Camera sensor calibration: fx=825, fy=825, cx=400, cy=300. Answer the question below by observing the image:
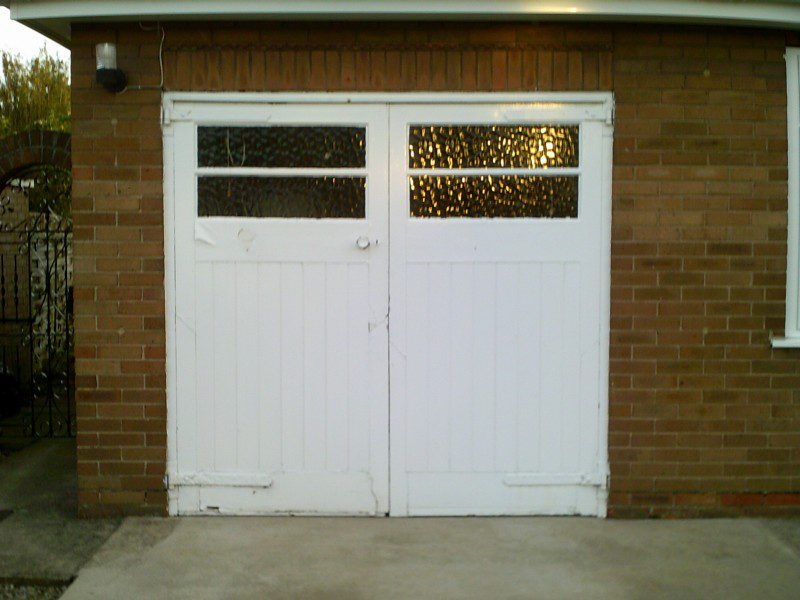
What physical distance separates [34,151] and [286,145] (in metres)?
2.81

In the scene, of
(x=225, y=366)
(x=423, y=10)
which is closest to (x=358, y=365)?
(x=225, y=366)

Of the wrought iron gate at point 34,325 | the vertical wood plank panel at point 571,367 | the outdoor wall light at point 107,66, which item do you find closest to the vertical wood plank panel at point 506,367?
the vertical wood plank panel at point 571,367

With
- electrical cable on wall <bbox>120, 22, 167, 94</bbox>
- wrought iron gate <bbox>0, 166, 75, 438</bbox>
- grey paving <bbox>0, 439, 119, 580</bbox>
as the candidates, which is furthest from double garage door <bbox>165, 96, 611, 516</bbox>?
wrought iron gate <bbox>0, 166, 75, 438</bbox>

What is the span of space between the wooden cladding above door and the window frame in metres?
1.13

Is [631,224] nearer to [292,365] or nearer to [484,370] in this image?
[484,370]

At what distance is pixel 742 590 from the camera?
4008mm

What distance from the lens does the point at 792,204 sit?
4.98m

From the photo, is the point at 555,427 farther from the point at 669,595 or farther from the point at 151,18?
the point at 151,18

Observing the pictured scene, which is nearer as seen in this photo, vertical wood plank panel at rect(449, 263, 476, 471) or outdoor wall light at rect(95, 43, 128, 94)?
outdoor wall light at rect(95, 43, 128, 94)

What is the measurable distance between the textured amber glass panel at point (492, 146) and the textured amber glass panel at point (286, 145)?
370mm

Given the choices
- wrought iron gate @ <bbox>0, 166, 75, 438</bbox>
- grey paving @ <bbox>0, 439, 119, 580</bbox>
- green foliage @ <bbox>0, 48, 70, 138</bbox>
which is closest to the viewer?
grey paving @ <bbox>0, 439, 119, 580</bbox>

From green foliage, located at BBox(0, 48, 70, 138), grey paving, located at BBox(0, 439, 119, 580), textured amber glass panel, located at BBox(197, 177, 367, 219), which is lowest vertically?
grey paving, located at BBox(0, 439, 119, 580)

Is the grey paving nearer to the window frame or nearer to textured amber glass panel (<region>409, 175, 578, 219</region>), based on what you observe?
textured amber glass panel (<region>409, 175, 578, 219</region>)

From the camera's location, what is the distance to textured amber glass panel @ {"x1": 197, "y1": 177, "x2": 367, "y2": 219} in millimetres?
4938
